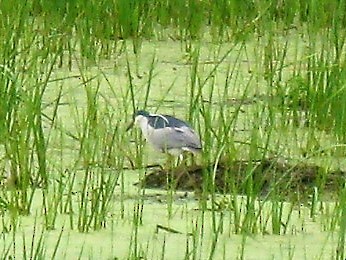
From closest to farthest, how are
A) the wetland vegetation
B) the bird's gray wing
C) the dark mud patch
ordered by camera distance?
1. the wetland vegetation
2. the dark mud patch
3. the bird's gray wing

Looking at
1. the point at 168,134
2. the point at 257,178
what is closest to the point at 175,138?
the point at 168,134

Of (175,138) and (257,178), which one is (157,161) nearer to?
(175,138)

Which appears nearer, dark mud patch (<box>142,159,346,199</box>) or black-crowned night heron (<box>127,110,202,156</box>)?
dark mud patch (<box>142,159,346,199</box>)

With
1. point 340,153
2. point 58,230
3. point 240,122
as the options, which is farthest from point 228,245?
point 240,122

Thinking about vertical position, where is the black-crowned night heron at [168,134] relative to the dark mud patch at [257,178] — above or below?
above

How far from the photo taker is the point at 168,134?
11.7ft

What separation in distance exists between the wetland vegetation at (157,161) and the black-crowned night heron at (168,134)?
68mm

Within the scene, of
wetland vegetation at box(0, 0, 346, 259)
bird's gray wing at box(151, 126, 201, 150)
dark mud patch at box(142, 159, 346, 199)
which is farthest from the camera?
bird's gray wing at box(151, 126, 201, 150)

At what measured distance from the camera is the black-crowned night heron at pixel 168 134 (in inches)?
137

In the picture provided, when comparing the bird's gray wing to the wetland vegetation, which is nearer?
the wetland vegetation

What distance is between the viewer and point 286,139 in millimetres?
3988

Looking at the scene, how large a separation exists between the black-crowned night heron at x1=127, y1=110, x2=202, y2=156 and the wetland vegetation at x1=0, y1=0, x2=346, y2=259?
7 cm

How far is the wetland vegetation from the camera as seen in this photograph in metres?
2.85

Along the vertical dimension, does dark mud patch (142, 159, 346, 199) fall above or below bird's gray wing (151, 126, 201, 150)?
below
